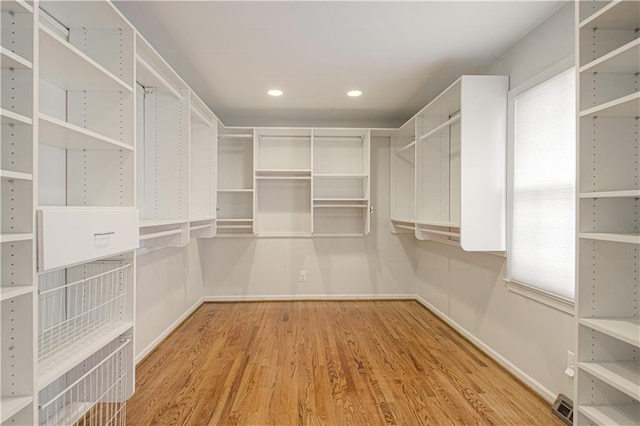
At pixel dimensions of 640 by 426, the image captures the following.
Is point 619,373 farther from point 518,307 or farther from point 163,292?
point 163,292

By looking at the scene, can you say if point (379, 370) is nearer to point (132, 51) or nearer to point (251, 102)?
point (132, 51)

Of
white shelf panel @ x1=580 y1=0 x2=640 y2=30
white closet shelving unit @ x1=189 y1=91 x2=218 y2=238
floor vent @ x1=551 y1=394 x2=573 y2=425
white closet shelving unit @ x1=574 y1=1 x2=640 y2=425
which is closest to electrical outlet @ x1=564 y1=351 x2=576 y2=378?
floor vent @ x1=551 y1=394 x2=573 y2=425

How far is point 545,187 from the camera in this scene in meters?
2.14

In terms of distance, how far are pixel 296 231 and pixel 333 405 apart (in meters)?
2.58

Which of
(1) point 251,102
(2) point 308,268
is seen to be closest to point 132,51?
(1) point 251,102

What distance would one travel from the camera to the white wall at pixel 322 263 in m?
4.40

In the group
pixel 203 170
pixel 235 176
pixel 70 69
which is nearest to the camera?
pixel 70 69

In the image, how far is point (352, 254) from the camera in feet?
14.7

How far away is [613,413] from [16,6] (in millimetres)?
2744

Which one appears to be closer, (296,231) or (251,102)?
(251,102)

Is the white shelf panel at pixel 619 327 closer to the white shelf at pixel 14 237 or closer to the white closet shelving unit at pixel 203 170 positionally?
the white shelf at pixel 14 237

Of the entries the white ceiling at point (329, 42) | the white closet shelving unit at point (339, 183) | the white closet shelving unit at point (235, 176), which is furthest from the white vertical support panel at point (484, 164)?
the white closet shelving unit at point (235, 176)

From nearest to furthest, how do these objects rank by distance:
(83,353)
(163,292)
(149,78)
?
1. (83,353)
2. (149,78)
3. (163,292)

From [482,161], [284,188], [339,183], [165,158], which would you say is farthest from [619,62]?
[284,188]
